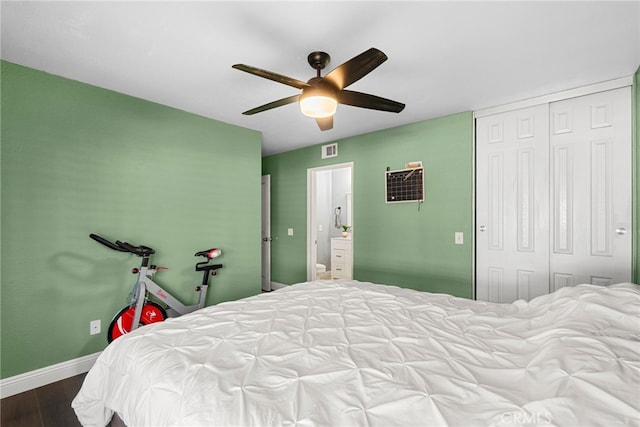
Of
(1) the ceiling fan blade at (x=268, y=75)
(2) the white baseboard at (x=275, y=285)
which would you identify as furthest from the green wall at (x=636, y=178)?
(2) the white baseboard at (x=275, y=285)

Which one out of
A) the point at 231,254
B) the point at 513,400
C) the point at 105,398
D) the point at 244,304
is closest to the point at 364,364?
the point at 513,400

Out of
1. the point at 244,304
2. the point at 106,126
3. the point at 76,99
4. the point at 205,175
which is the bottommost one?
the point at 244,304

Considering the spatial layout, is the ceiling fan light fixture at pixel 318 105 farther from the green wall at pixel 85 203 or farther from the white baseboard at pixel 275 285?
the white baseboard at pixel 275 285

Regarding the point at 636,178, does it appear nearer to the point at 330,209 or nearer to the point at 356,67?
the point at 356,67

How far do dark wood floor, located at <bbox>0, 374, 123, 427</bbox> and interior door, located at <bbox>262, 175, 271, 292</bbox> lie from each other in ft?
9.89

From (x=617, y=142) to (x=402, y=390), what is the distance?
285 centimetres

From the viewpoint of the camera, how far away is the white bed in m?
0.88

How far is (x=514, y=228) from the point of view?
2869mm

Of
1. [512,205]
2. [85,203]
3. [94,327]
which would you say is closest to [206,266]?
[94,327]

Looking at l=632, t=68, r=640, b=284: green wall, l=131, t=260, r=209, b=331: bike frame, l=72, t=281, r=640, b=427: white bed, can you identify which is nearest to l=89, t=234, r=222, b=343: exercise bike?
l=131, t=260, r=209, b=331: bike frame

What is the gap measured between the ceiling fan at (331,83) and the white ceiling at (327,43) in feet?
0.94

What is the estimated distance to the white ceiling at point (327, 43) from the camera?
63.6 inches

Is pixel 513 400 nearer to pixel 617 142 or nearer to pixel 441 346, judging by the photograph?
pixel 441 346

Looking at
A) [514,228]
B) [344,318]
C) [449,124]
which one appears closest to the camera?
[344,318]
